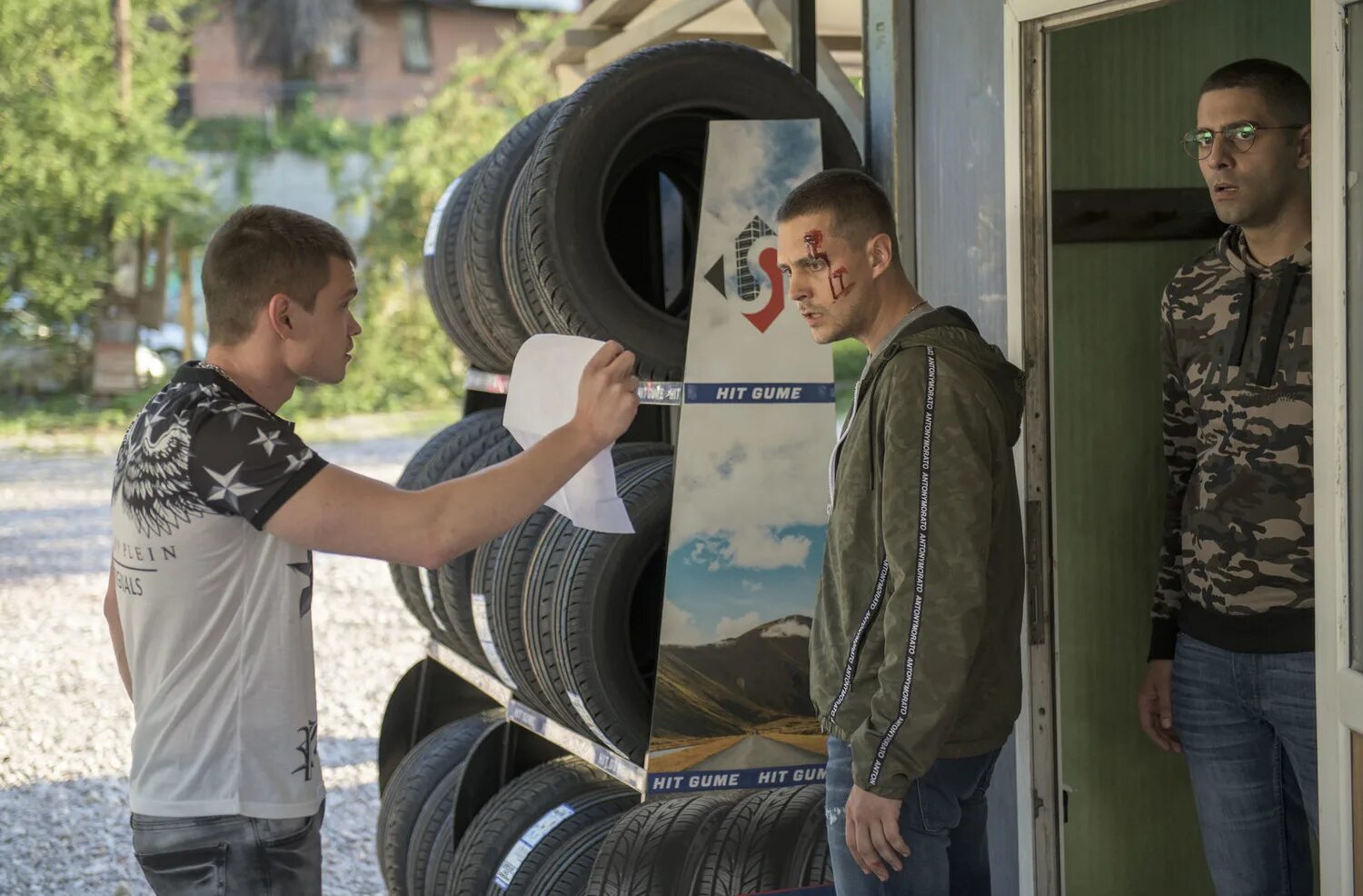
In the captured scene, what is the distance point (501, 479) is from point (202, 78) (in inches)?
1214

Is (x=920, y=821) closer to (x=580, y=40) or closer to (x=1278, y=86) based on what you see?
(x=1278, y=86)

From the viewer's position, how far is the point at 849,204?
9.65 ft

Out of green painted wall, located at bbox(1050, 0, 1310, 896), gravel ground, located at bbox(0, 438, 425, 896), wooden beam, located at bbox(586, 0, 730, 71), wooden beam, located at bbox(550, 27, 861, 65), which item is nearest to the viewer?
green painted wall, located at bbox(1050, 0, 1310, 896)

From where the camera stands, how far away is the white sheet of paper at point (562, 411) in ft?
10.3

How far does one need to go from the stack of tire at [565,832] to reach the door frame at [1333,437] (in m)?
1.48

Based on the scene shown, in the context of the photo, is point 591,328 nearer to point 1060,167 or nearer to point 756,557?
point 756,557

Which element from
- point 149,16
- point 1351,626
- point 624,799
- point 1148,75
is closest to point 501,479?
point 1351,626

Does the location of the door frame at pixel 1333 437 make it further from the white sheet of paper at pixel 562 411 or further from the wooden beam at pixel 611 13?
the wooden beam at pixel 611 13

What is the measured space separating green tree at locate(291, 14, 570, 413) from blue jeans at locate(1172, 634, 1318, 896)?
68.1ft

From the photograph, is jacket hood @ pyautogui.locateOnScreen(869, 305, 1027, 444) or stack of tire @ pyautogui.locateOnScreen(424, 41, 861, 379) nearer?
jacket hood @ pyautogui.locateOnScreen(869, 305, 1027, 444)

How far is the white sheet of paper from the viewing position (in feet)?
10.3

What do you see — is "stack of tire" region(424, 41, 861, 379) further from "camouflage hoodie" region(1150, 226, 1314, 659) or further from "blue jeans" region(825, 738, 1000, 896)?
"blue jeans" region(825, 738, 1000, 896)

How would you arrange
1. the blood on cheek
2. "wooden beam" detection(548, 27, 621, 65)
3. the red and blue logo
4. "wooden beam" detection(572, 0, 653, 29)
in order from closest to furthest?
the blood on cheek < the red and blue logo < "wooden beam" detection(572, 0, 653, 29) < "wooden beam" detection(548, 27, 621, 65)

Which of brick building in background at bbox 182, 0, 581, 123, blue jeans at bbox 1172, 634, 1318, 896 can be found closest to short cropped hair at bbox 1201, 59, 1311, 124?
blue jeans at bbox 1172, 634, 1318, 896
